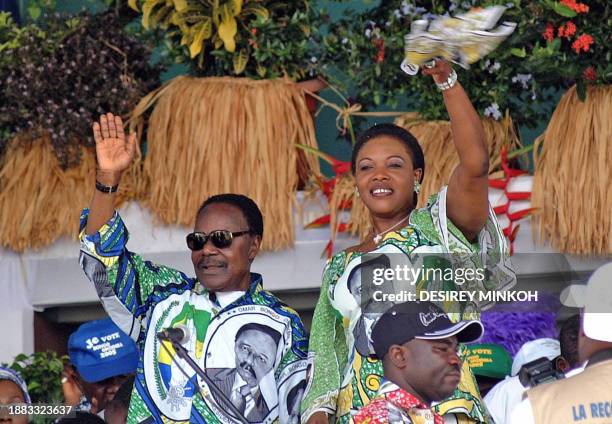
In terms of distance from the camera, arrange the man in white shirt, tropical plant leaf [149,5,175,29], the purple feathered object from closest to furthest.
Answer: the man in white shirt, the purple feathered object, tropical plant leaf [149,5,175,29]

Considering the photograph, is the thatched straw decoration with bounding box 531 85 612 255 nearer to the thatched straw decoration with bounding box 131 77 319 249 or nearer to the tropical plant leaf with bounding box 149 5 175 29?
the thatched straw decoration with bounding box 131 77 319 249

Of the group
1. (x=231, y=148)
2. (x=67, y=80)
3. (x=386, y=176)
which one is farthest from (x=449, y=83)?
(x=67, y=80)

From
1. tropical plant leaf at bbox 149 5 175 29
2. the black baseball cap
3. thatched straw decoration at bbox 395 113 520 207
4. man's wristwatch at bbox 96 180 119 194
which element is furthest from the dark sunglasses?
tropical plant leaf at bbox 149 5 175 29

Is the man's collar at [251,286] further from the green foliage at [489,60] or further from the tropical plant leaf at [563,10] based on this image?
the tropical plant leaf at [563,10]

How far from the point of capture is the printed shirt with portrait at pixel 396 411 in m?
3.35

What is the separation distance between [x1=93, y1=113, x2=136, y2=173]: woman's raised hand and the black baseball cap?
1128 mm

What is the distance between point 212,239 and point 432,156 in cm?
133

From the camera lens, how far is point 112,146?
4301mm

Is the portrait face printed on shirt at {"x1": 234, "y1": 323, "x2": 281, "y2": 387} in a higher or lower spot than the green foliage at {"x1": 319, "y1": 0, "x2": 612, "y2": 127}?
lower

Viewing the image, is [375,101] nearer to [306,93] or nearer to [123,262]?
[306,93]

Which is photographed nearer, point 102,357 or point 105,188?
point 105,188

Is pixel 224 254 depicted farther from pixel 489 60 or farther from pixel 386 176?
pixel 489 60

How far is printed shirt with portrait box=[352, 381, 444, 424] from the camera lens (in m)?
3.35

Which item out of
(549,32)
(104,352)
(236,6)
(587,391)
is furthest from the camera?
(236,6)
